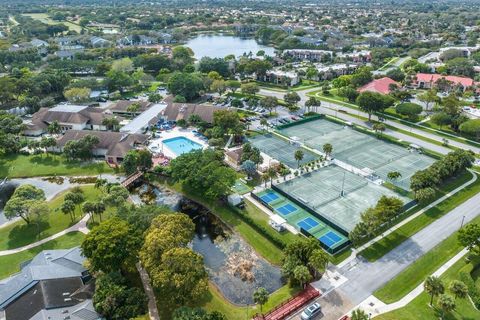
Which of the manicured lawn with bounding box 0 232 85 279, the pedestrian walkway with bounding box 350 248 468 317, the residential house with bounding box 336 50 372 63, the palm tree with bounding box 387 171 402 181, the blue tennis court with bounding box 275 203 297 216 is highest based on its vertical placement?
the residential house with bounding box 336 50 372 63

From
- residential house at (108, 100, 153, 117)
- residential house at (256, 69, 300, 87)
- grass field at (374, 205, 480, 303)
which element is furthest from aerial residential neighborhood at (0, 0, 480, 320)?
residential house at (256, 69, 300, 87)

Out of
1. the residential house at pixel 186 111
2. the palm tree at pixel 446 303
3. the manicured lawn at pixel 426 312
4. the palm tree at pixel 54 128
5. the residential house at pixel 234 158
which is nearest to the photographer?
the palm tree at pixel 446 303

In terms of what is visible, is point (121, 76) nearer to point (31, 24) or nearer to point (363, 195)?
point (363, 195)

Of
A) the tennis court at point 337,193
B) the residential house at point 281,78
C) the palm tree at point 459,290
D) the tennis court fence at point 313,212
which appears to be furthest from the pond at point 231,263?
the residential house at point 281,78

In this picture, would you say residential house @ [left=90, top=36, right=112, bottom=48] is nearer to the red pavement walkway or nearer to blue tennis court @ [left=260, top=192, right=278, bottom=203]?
blue tennis court @ [left=260, top=192, right=278, bottom=203]

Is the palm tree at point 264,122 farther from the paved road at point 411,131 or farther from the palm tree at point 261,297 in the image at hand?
the palm tree at point 261,297

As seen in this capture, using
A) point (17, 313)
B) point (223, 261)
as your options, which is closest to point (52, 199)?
point (17, 313)
